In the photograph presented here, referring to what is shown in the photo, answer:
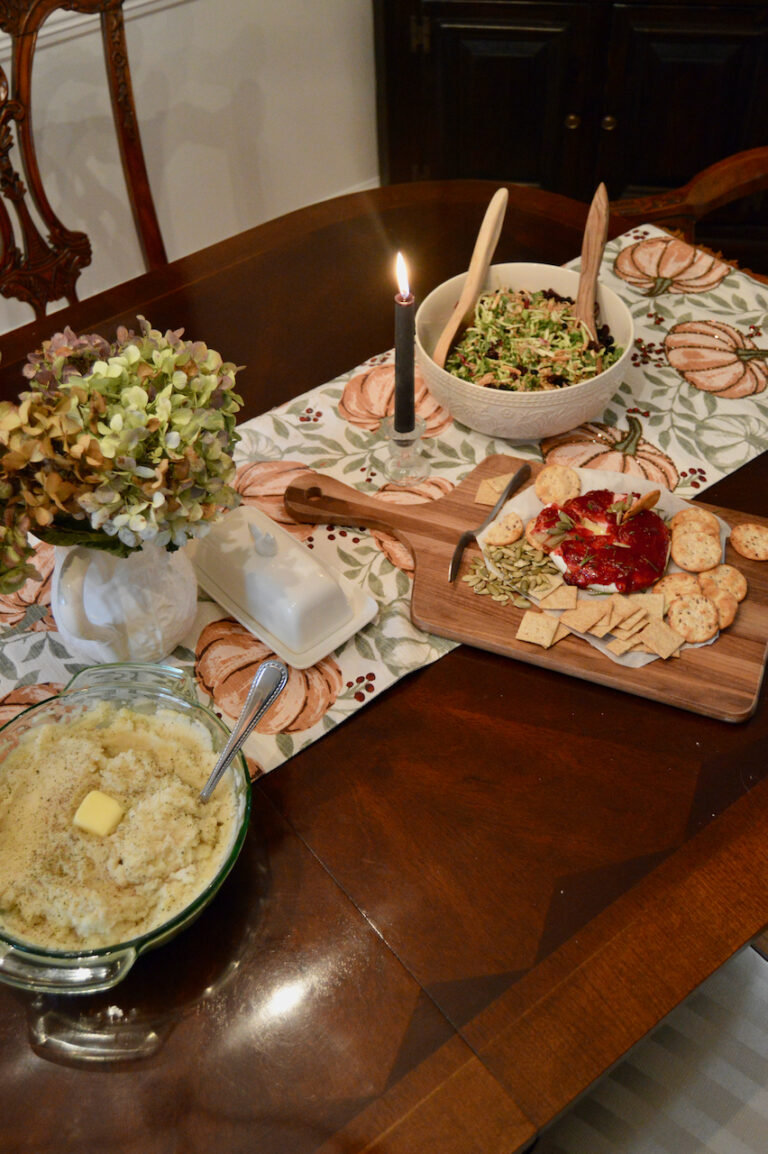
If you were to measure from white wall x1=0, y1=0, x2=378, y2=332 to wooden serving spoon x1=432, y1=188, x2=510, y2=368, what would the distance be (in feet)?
5.48

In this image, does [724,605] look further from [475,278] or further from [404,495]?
[475,278]

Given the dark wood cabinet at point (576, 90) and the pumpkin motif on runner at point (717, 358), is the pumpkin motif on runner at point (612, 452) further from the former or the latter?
the dark wood cabinet at point (576, 90)

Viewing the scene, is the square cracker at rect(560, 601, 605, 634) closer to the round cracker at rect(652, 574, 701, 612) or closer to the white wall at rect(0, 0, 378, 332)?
the round cracker at rect(652, 574, 701, 612)

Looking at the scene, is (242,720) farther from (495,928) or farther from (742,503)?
(742,503)

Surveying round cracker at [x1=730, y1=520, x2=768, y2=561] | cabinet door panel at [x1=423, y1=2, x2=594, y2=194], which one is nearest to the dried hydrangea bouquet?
round cracker at [x1=730, y1=520, x2=768, y2=561]

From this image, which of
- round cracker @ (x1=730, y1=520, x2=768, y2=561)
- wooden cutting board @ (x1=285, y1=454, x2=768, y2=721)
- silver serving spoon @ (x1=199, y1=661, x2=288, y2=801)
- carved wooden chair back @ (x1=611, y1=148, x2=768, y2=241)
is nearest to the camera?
silver serving spoon @ (x1=199, y1=661, x2=288, y2=801)

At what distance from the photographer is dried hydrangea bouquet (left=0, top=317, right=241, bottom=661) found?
2.77 feet

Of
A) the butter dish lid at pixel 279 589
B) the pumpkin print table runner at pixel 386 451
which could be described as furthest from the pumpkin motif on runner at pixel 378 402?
the butter dish lid at pixel 279 589

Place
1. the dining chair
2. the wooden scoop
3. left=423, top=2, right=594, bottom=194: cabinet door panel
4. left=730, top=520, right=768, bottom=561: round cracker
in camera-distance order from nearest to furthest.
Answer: left=730, top=520, right=768, bottom=561: round cracker → the wooden scoop → the dining chair → left=423, top=2, right=594, bottom=194: cabinet door panel

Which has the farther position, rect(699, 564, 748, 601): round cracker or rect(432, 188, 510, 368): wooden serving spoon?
rect(432, 188, 510, 368): wooden serving spoon

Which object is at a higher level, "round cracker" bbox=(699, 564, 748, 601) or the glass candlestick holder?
the glass candlestick holder

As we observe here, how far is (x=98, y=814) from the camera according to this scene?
2.88 ft

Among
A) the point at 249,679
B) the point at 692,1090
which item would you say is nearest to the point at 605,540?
the point at 249,679

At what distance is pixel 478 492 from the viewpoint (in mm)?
1260
